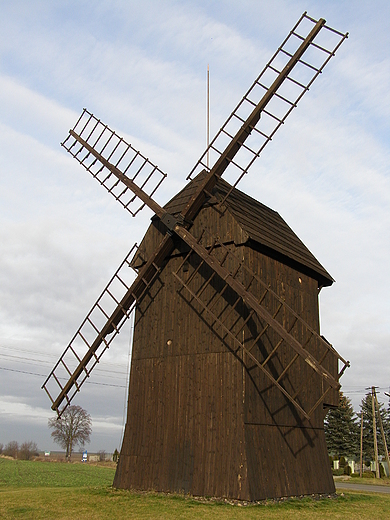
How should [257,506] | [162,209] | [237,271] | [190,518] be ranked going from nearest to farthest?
[190,518] < [257,506] < [237,271] < [162,209]

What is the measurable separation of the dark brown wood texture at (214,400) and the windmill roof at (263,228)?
1.07 feet

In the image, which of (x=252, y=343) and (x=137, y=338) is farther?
(x=137, y=338)

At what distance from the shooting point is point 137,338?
16234mm

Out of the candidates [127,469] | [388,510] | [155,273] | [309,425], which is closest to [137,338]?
[155,273]

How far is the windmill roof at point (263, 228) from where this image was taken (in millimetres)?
15055

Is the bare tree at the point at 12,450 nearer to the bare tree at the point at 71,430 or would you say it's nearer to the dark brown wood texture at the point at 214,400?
the bare tree at the point at 71,430

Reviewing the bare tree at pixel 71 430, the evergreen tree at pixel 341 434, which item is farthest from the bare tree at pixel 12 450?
the evergreen tree at pixel 341 434

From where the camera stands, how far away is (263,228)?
16.2 metres

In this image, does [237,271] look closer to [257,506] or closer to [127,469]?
[257,506]

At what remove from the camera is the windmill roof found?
49.4ft

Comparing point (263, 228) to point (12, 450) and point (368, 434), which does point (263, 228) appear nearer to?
point (368, 434)

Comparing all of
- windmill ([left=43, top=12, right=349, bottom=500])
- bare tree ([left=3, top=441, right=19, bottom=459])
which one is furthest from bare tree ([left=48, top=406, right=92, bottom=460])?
windmill ([left=43, top=12, right=349, bottom=500])

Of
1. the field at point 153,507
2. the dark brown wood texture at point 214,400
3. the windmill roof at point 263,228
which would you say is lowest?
the field at point 153,507

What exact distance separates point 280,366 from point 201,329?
8.31ft
